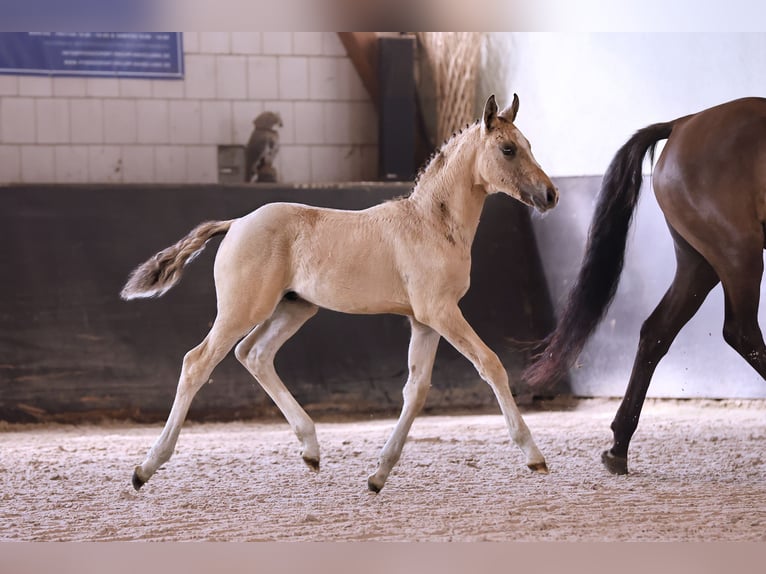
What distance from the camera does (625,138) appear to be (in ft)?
21.5

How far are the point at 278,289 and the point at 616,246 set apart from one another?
4.97 feet

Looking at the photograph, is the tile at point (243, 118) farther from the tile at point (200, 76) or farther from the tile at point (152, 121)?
the tile at point (152, 121)

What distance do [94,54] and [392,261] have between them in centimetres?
500

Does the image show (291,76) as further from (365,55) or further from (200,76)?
(200,76)

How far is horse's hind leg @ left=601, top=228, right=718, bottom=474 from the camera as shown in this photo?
13.0ft

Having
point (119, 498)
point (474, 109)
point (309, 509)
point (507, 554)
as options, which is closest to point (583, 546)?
point (507, 554)

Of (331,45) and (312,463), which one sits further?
(331,45)

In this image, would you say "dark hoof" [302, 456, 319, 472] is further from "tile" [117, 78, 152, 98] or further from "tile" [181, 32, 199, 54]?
"tile" [181, 32, 199, 54]

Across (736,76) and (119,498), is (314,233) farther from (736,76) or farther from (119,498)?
(736,76)

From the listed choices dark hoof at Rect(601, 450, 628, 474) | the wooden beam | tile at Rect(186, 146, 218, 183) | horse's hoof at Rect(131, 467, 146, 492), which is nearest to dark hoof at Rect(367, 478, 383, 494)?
horse's hoof at Rect(131, 467, 146, 492)

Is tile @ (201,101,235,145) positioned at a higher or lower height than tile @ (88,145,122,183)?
higher

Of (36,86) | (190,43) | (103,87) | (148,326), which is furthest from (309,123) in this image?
(148,326)

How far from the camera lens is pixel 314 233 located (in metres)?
3.64

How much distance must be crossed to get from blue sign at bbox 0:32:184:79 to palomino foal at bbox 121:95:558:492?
178 inches
